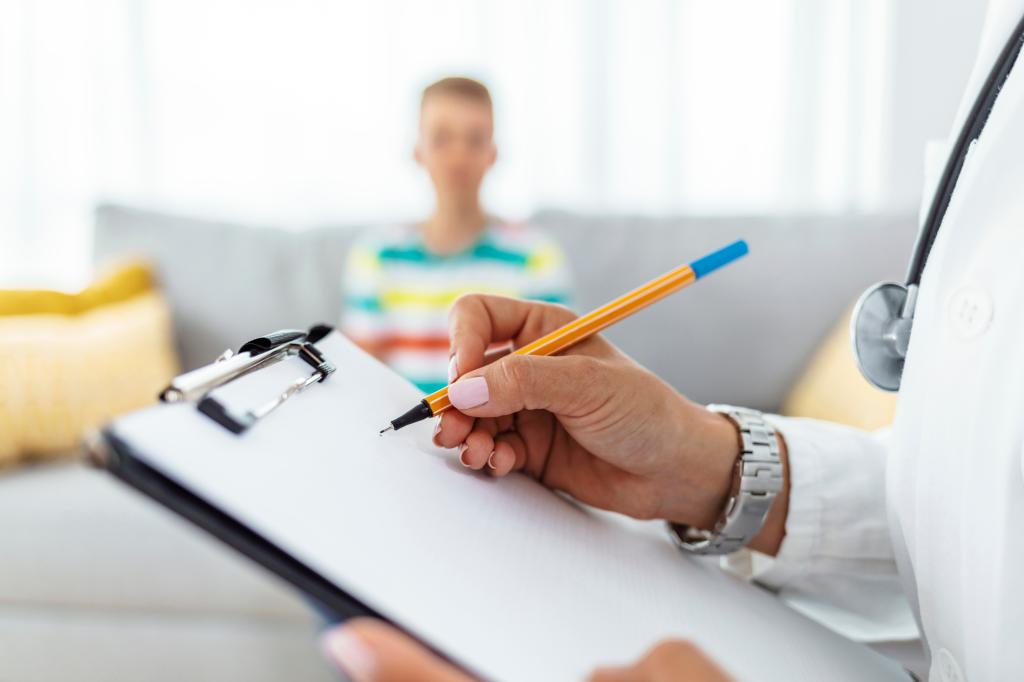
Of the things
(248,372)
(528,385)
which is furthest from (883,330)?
(248,372)

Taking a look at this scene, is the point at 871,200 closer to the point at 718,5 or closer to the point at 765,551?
the point at 718,5

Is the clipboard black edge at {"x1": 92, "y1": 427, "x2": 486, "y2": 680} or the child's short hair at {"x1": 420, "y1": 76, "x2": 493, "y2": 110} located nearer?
the clipboard black edge at {"x1": 92, "y1": 427, "x2": 486, "y2": 680}

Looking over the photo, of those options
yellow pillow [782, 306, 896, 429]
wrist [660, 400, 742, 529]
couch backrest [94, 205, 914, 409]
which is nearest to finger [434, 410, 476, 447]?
wrist [660, 400, 742, 529]

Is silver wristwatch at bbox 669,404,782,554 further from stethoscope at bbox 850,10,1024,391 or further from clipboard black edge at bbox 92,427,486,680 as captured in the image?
clipboard black edge at bbox 92,427,486,680

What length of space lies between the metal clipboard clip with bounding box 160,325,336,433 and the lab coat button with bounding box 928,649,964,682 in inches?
14.2

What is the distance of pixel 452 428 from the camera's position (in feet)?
1.61

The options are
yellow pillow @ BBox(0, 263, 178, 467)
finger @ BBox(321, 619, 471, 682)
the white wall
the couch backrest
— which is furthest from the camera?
the white wall

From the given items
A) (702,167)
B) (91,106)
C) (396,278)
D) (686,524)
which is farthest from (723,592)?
(91,106)

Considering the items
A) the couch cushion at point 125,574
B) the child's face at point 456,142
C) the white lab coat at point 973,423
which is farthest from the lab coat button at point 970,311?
the child's face at point 456,142

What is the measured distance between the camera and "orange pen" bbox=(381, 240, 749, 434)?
48 centimetres

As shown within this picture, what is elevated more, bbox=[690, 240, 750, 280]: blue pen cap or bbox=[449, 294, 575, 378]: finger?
bbox=[690, 240, 750, 280]: blue pen cap

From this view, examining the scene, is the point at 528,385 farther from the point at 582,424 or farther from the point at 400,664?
the point at 400,664

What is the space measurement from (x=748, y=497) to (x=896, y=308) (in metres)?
0.16

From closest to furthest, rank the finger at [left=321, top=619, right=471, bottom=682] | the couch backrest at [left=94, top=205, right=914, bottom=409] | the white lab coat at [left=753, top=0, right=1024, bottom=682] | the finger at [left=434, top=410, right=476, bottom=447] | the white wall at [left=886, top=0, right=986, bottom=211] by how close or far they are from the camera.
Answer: the finger at [left=321, top=619, right=471, bottom=682]
the white lab coat at [left=753, top=0, right=1024, bottom=682]
the finger at [left=434, top=410, right=476, bottom=447]
the couch backrest at [left=94, top=205, right=914, bottom=409]
the white wall at [left=886, top=0, right=986, bottom=211]
